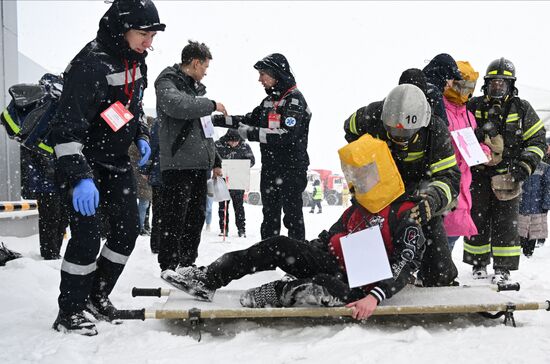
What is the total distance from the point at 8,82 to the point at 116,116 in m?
5.25

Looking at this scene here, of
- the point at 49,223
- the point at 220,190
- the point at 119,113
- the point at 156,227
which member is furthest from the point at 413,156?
the point at 49,223

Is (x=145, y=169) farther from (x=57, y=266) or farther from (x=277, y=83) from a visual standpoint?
(x=277, y=83)

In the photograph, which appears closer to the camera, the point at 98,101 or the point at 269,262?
the point at 98,101

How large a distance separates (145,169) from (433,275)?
433cm

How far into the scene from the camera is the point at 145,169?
6.93 metres

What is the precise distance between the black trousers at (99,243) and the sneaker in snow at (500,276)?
338 centimetres

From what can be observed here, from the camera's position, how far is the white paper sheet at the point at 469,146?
4.50 m

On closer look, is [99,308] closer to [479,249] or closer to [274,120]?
[274,120]

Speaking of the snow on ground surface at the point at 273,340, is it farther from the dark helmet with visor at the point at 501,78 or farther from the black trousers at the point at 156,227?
the black trousers at the point at 156,227

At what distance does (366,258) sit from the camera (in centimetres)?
305

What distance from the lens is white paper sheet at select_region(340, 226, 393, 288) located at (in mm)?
2988

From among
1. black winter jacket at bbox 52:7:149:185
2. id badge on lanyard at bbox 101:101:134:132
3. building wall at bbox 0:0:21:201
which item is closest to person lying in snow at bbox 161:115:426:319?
black winter jacket at bbox 52:7:149:185

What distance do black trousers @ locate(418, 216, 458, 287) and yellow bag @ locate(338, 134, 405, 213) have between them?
855 millimetres

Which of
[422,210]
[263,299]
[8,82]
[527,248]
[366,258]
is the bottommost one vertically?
[527,248]
